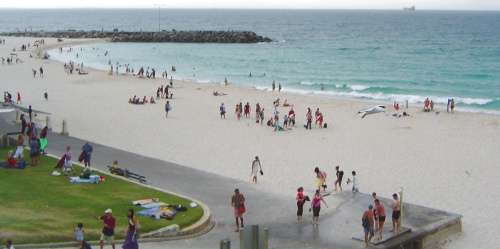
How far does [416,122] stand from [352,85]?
20.1 metres

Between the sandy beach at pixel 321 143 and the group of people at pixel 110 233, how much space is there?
19.0ft

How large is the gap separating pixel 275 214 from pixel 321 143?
12.8 metres

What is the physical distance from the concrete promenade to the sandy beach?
963 millimetres

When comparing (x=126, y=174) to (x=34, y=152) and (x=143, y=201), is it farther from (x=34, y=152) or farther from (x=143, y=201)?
(x=143, y=201)

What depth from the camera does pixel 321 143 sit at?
92.4ft

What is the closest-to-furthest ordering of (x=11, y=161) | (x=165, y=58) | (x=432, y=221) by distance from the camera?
(x=432, y=221)
(x=11, y=161)
(x=165, y=58)

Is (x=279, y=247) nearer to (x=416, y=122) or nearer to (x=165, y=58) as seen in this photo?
(x=416, y=122)

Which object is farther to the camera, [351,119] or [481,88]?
[481,88]

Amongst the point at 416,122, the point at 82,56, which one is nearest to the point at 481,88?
the point at 416,122

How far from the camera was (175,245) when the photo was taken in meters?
13.5

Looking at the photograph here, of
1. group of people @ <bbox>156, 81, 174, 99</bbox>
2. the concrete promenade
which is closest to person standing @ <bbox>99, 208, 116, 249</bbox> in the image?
the concrete promenade

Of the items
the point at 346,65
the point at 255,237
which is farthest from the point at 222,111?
the point at 346,65

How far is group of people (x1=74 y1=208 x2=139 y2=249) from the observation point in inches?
483

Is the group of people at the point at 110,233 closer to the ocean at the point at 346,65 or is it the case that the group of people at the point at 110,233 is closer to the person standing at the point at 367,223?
the person standing at the point at 367,223
